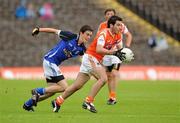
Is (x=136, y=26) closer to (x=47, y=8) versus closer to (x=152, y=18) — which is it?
(x=152, y=18)

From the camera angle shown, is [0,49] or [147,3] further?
[147,3]

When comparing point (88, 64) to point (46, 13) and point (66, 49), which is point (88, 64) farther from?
point (46, 13)

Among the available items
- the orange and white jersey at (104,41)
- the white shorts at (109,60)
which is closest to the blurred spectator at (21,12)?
the white shorts at (109,60)

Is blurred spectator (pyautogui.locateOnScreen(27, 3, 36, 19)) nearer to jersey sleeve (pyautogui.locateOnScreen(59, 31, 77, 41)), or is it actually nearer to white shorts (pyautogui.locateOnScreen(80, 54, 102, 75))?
white shorts (pyautogui.locateOnScreen(80, 54, 102, 75))

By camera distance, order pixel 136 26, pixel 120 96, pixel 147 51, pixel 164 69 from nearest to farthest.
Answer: pixel 120 96, pixel 164 69, pixel 147 51, pixel 136 26

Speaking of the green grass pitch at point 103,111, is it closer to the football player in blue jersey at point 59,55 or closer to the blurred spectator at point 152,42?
the football player in blue jersey at point 59,55

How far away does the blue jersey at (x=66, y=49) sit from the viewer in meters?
18.2

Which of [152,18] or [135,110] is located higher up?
[152,18]

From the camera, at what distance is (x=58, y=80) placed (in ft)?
60.2

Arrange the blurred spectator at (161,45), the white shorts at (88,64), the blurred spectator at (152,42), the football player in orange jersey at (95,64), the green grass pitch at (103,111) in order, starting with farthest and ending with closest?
1. the blurred spectator at (161,45)
2. the blurred spectator at (152,42)
3. the white shorts at (88,64)
4. the football player in orange jersey at (95,64)
5. the green grass pitch at (103,111)

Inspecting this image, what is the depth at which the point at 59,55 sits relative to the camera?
18.4 m

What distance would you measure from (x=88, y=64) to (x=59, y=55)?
0.74 meters

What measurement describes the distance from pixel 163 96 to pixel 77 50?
7804 mm

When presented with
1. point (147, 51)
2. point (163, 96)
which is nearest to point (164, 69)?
point (147, 51)
